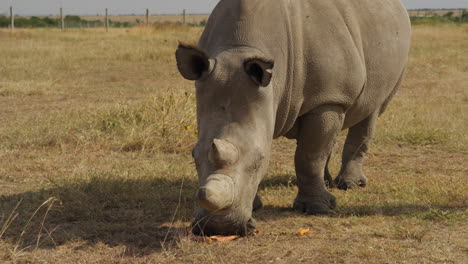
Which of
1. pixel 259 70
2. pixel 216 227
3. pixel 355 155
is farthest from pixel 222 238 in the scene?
pixel 355 155

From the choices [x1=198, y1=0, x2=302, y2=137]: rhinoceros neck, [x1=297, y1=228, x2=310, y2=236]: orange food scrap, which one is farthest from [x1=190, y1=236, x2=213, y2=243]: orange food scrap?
[x1=198, y1=0, x2=302, y2=137]: rhinoceros neck

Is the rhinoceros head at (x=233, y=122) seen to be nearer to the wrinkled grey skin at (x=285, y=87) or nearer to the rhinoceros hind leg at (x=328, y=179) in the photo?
the wrinkled grey skin at (x=285, y=87)

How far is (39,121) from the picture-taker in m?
7.86

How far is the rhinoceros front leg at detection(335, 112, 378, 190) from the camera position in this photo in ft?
18.4

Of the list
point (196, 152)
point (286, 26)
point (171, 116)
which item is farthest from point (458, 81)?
point (196, 152)

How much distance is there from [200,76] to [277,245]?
1112mm

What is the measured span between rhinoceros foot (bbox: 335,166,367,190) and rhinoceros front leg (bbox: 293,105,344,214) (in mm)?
757

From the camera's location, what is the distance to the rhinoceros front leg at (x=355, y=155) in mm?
5617

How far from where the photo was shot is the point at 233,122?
364cm

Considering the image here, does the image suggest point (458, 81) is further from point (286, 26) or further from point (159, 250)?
point (159, 250)

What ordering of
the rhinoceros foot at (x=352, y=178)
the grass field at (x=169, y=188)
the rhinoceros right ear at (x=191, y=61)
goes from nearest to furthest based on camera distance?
the rhinoceros right ear at (x=191, y=61)
the grass field at (x=169, y=188)
the rhinoceros foot at (x=352, y=178)

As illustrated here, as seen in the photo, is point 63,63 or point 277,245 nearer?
point 277,245

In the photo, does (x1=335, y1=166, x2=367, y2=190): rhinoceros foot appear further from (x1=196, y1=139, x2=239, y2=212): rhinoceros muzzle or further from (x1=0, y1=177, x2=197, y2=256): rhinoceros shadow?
(x1=196, y1=139, x2=239, y2=212): rhinoceros muzzle

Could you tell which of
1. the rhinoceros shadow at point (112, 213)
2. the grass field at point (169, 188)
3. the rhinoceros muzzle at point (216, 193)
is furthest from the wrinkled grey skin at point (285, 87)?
the rhinoceros shadow at point (112, 213)
